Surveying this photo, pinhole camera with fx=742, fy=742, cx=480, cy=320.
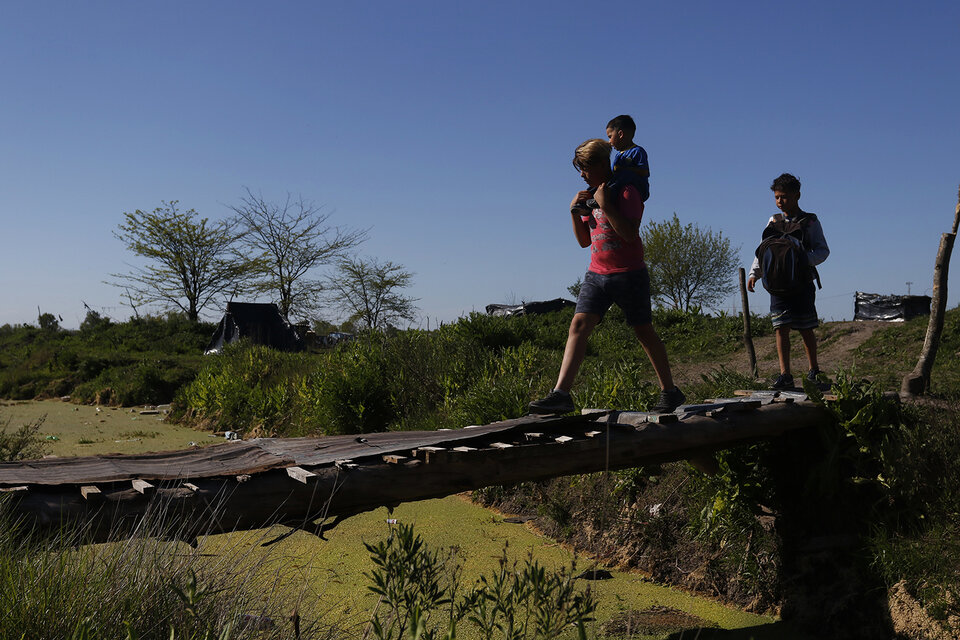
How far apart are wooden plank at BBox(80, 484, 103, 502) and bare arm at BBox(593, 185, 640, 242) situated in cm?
273

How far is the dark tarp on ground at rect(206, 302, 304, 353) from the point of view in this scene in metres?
19.9

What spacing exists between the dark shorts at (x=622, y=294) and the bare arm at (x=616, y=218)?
23cm

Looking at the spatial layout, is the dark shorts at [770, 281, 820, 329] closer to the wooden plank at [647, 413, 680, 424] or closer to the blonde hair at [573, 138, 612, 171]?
the wooden plank at [647, 413, 680, 424]

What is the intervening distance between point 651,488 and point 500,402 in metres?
1.83

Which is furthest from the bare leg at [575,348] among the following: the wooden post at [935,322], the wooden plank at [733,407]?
the wooden post at [935,322]

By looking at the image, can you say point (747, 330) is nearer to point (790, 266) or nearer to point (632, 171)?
point (790, 266)

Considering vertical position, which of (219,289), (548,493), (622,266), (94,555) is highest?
(219,289)

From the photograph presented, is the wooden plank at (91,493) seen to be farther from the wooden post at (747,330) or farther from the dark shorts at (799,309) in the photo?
the wooden post at (747,330)

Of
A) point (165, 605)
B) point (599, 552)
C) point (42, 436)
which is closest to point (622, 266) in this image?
point (599, 552)

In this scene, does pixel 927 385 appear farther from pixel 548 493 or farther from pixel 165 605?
pixel 165 605

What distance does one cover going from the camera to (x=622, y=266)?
414 centimetres

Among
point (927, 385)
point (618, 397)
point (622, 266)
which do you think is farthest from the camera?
point (618, 397)

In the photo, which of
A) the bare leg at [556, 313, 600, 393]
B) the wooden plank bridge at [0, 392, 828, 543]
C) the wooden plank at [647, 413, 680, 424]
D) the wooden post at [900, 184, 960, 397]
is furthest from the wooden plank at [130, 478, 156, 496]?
the wooden post at [900, 184, 960, 397]

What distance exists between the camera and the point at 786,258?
4.99 metres
